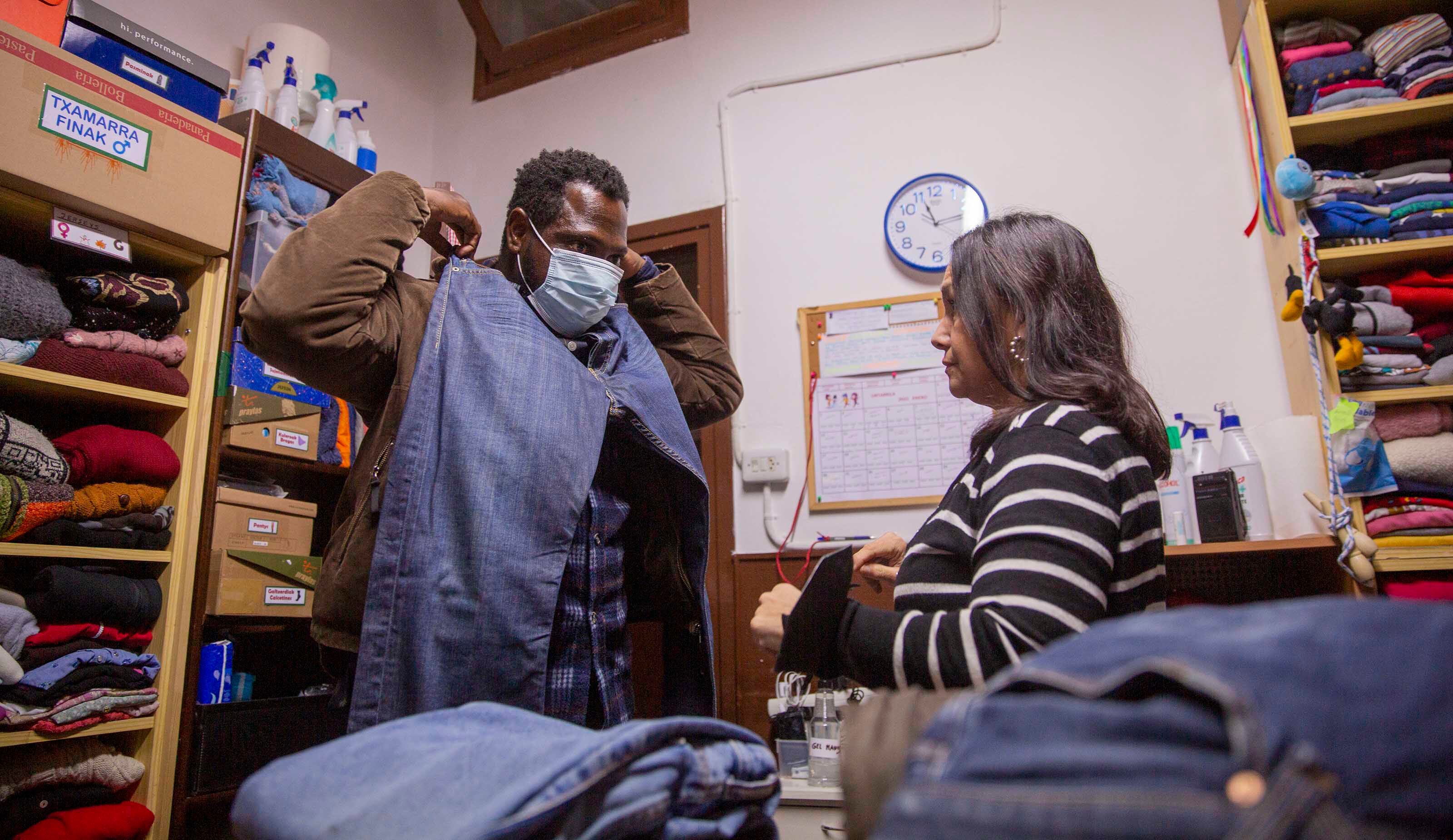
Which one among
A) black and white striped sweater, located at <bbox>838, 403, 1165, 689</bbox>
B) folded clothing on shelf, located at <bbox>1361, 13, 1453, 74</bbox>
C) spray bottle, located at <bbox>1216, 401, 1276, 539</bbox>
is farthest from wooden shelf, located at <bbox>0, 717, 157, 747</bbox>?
folded clothing on shelf, located at <bbox>1361, 13, 1453, 74</bbox>

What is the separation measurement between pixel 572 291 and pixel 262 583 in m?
1.12

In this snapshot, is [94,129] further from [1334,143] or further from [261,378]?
[1334,143]

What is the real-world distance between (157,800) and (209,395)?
0.85 meters

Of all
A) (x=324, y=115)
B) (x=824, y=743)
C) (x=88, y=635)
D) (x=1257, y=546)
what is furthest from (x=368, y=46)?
(x=1257, y=546)

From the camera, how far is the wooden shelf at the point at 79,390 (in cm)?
164

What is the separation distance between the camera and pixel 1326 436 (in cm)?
183

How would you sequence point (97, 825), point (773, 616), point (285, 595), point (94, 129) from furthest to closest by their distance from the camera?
1. point (285, 595)
2. point (94, 129)
3. point (97, 825)
4. point (773, 616)

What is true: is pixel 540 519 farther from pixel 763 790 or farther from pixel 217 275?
pixel 217 275

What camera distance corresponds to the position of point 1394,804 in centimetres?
33

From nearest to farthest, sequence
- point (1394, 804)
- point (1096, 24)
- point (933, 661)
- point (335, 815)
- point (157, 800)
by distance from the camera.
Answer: point (1394, 804), point (335, 815), point (933, 661), point (157, 800), point (1096, 24)

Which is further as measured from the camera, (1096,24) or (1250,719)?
(1096,24)

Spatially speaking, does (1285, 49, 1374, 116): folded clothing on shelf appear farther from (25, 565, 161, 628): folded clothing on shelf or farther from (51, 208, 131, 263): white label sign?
(25, 565, 161, 628): folded clothing on shelf

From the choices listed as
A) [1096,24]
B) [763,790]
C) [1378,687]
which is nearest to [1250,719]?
[1378,687]

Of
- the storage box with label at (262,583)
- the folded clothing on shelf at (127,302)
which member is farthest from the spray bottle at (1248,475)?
the folded clothing on shelf at (127,302)
